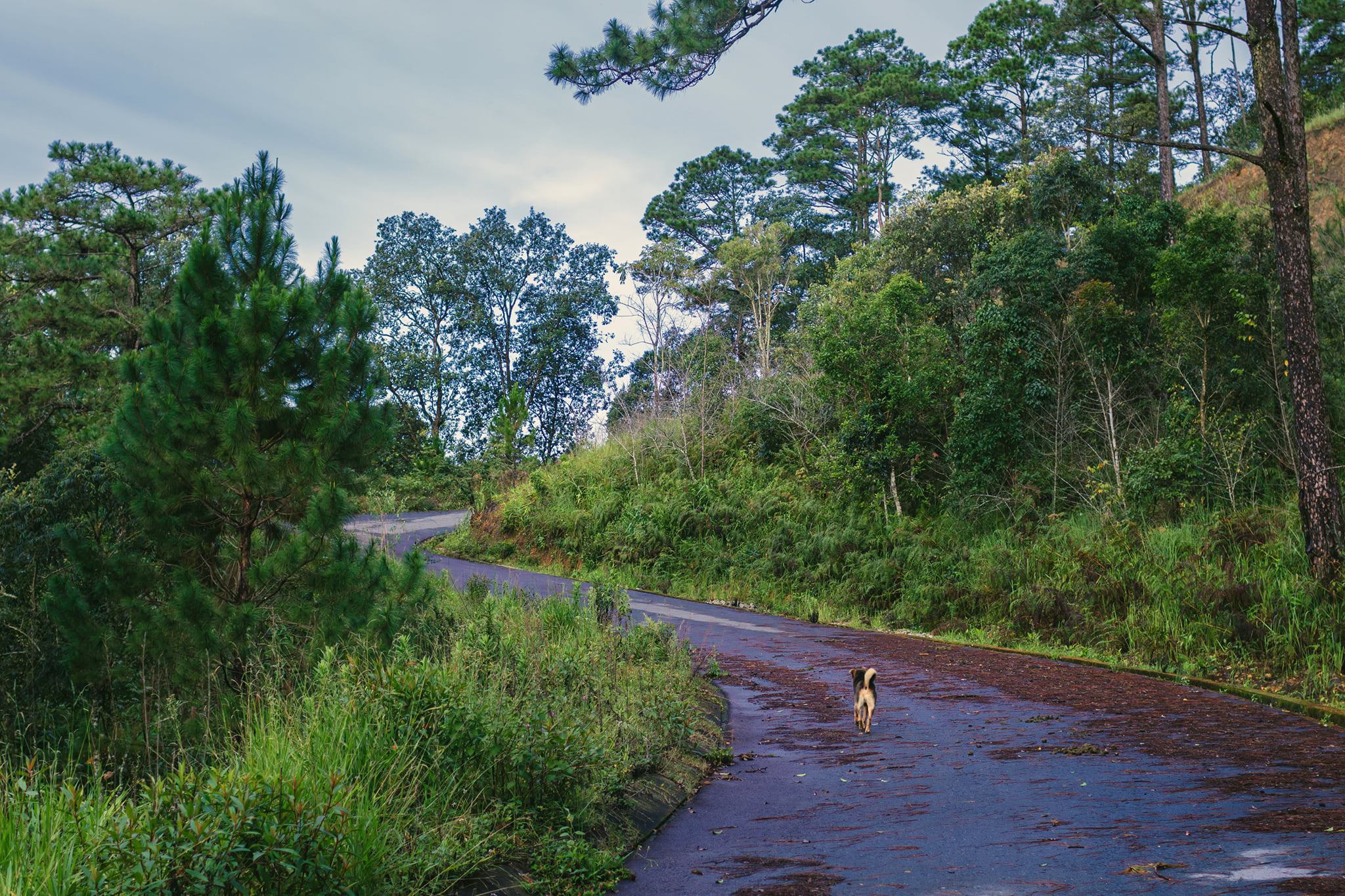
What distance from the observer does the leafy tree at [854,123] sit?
4309 cm

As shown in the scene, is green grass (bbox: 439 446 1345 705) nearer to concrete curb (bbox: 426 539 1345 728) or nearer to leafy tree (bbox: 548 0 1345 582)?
concrete curb (bbox: 426 539 1345 728)

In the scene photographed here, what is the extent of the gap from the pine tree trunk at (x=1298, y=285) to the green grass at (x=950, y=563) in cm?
83

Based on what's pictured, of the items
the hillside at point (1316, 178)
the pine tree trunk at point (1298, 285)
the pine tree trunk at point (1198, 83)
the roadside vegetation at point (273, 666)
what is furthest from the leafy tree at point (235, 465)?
the pine tree trunk at point (1198, 83)

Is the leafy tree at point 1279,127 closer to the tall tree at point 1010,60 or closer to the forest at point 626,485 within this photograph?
the forest at point 626,485

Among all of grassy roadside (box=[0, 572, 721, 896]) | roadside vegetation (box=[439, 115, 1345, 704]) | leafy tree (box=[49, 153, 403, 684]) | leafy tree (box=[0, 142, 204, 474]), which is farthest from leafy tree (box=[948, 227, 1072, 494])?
leafy tree (box=[0, 142, 204, 474])

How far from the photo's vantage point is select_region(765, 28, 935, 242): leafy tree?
43.1 m

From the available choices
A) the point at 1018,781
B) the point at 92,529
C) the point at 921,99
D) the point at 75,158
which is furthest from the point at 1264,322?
the point at 921,99

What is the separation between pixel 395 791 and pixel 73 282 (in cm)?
1854

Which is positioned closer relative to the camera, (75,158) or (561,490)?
(75,158)

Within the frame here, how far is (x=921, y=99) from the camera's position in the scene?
42531 mm

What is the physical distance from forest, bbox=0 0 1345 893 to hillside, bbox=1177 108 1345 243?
0.63 feet

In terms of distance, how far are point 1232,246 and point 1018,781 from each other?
1486cm

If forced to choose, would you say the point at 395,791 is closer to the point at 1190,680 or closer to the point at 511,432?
the point at 1190,680

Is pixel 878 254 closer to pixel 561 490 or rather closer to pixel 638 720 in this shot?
pixel 561 490
